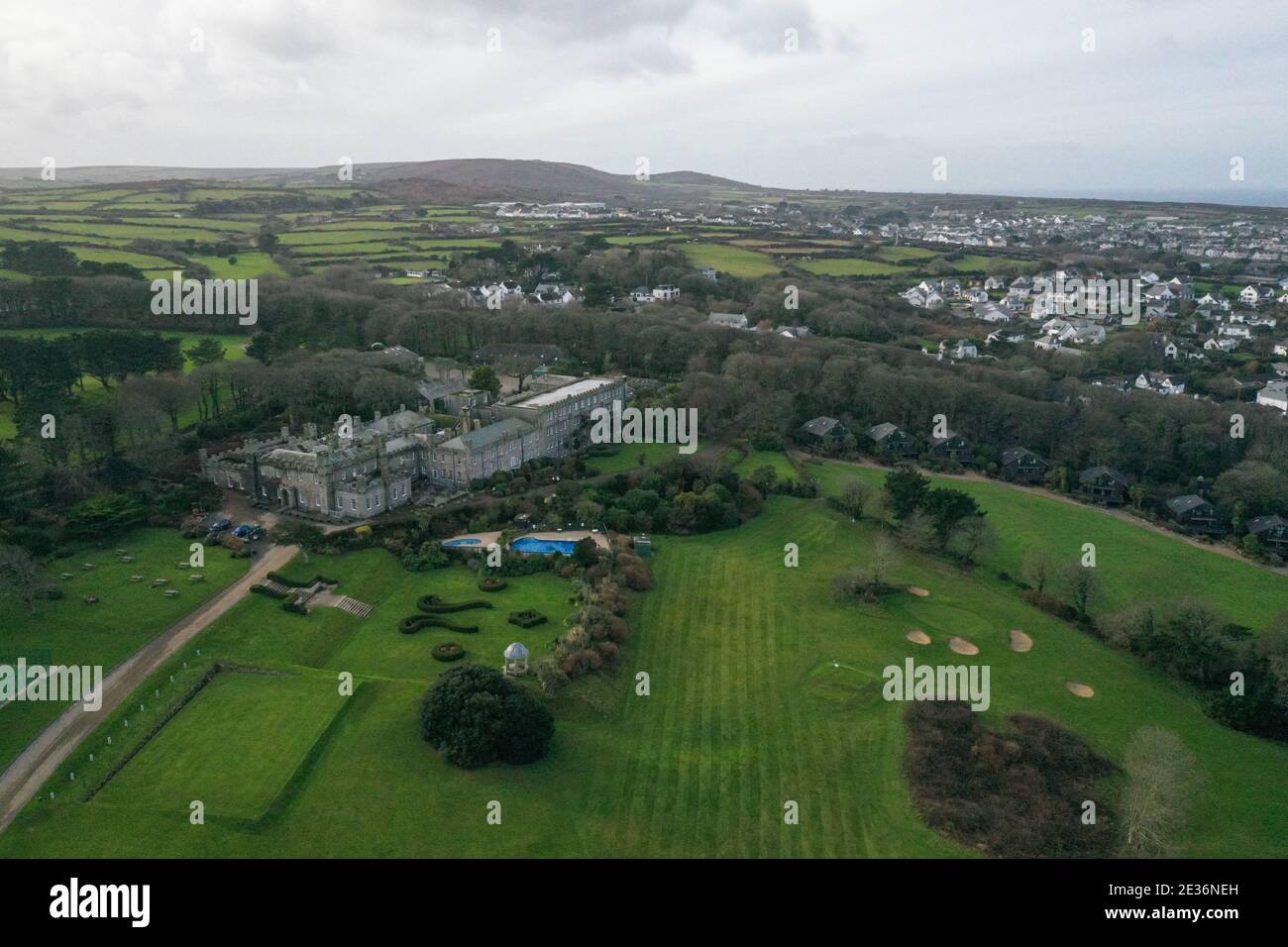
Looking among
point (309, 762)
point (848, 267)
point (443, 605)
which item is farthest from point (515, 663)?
point (848, 267)

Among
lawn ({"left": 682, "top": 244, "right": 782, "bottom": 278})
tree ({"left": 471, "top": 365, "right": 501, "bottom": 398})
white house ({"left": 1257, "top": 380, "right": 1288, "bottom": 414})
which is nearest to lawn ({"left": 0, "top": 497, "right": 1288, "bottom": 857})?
tree ({"left": 471, "top": 365, "right": 501, "bottom": 398})

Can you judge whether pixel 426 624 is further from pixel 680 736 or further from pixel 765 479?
pixel 765 479

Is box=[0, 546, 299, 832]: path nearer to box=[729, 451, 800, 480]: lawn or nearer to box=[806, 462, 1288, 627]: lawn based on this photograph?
box=[729, 451, 800, 480]: lawn

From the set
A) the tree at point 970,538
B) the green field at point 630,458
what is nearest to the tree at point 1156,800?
the tree at point 970,538

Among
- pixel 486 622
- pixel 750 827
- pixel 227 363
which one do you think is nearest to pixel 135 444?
pixel 227 363
